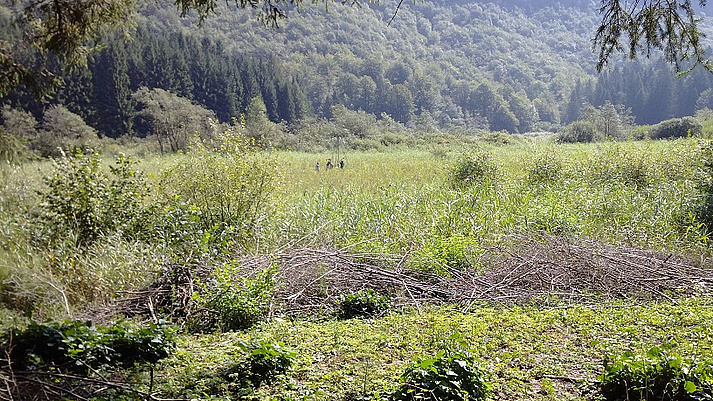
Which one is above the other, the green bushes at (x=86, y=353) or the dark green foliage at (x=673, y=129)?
the dark green foliage at (x=673, y=129)

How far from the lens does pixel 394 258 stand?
6723 millimetres

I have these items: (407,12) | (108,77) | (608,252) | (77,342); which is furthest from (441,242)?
(407,12)

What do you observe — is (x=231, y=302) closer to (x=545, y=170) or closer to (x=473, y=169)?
(x=473, y=169)

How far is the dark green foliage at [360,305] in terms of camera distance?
17.7ft

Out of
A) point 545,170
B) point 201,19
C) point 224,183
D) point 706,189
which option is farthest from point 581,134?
point 201,19

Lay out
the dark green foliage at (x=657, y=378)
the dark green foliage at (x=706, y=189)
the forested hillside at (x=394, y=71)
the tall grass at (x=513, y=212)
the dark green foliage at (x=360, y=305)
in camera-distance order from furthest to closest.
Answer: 1. the forested hillside at (x=394, y=71)
2. the dark green foliage at (x=706, y=189)
3. the tall grass at (x=513, y=212)
4. the dark green foliage at (x=360, y=305)
5. the dark green foliage at (x=657, y=378)

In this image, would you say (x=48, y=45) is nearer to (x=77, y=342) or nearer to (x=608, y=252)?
(x=77, y=342)

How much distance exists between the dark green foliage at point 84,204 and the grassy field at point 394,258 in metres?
0.07

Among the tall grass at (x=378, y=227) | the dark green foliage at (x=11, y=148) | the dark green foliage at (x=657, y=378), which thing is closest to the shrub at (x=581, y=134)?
the tall grass at (x=378, y=227)

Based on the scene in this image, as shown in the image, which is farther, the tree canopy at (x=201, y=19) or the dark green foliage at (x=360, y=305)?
the dark green foliage at (x=360, y=305)

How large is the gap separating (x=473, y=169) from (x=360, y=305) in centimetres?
871

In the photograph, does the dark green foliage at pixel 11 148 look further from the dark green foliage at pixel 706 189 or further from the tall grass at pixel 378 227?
the dark green foliage at pixel 706 189

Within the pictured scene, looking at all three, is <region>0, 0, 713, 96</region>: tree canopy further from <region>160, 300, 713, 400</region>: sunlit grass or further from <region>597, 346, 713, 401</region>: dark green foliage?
<region>597, 346, 713, 401</region>: dark green foliage

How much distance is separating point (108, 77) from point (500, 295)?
5096 centimetres
